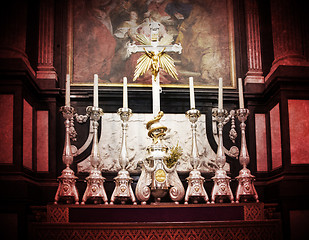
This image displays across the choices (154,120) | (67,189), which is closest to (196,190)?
(154,120)

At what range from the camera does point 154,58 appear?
5840mm

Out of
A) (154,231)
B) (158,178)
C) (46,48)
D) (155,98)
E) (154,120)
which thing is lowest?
(154,231)

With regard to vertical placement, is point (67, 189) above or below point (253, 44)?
below

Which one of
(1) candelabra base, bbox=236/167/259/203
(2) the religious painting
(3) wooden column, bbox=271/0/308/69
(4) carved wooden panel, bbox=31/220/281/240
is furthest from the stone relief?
(4) carved wooden panel, bbox=31/220/281/240

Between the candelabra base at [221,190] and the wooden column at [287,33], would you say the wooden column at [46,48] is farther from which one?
the wooden column at [287,33]

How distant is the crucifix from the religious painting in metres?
0.43

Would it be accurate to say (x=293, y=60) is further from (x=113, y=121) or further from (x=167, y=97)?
(x=113, y=121)

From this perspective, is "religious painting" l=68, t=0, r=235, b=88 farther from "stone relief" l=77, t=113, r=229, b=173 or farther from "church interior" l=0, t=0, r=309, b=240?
"stone relief" l=77, t=113, r=229, b=173

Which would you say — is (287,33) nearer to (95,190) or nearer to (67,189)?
(95,190)

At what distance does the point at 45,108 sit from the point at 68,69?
0.68 meters

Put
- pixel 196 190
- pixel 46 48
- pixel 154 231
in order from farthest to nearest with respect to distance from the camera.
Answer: pixel 46 48, pixel 196 190, pixel 154 231

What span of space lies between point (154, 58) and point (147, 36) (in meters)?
0.87

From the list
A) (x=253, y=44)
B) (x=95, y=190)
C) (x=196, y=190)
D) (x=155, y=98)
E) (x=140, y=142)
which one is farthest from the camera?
(x=253, y=44)

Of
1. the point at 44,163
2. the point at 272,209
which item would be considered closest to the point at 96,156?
the point at 44,163
